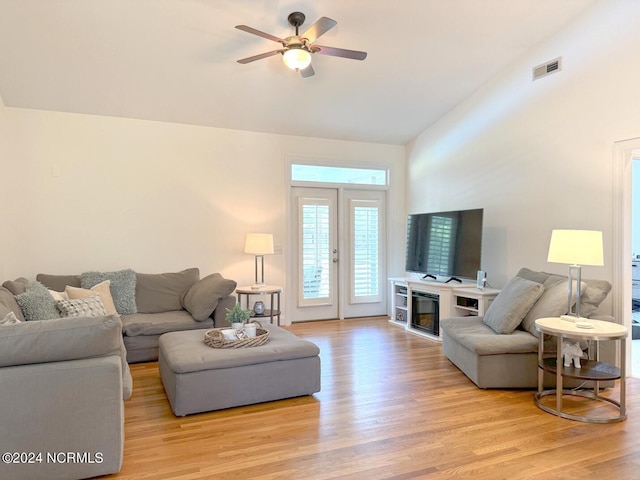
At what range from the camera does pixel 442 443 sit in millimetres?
2676

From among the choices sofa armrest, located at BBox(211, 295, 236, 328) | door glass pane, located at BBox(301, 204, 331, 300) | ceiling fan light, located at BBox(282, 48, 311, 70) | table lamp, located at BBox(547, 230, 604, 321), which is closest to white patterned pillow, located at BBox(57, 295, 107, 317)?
sofa armrest, located at BBox(211, 295, 236, 328)

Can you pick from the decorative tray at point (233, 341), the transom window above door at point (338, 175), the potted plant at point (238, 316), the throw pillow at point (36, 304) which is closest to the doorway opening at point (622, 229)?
the decorative tray at point (233, 341)

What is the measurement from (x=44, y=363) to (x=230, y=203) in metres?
3.90

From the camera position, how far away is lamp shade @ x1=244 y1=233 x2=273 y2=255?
551 centimetres

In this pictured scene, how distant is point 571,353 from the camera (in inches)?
131

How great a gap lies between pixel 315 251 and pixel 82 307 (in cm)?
323

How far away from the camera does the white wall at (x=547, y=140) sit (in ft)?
13.0

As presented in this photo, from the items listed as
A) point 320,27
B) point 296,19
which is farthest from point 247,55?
point 320,27

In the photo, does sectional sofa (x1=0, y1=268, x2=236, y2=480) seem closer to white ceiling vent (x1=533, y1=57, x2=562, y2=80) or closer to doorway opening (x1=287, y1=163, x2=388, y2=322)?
doorway opening (x1=287, y1=163, x2=388, y2=322)

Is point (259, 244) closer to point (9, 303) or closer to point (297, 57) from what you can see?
point (297, 57)

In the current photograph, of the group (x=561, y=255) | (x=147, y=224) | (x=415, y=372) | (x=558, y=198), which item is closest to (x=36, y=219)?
(x=147, y=224)

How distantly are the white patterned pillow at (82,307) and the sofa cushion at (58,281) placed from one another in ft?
2.45

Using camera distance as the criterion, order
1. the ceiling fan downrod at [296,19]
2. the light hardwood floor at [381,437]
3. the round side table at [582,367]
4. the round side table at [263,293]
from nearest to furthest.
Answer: the light hardwood floor at [381,437] → the round side table at [582,367] → the ceiling fan downrod at [296,19] → the round side table at [263,293]

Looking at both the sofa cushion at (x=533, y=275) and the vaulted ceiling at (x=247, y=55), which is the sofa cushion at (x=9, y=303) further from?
the sofa cushion at (x=533, y=275)
